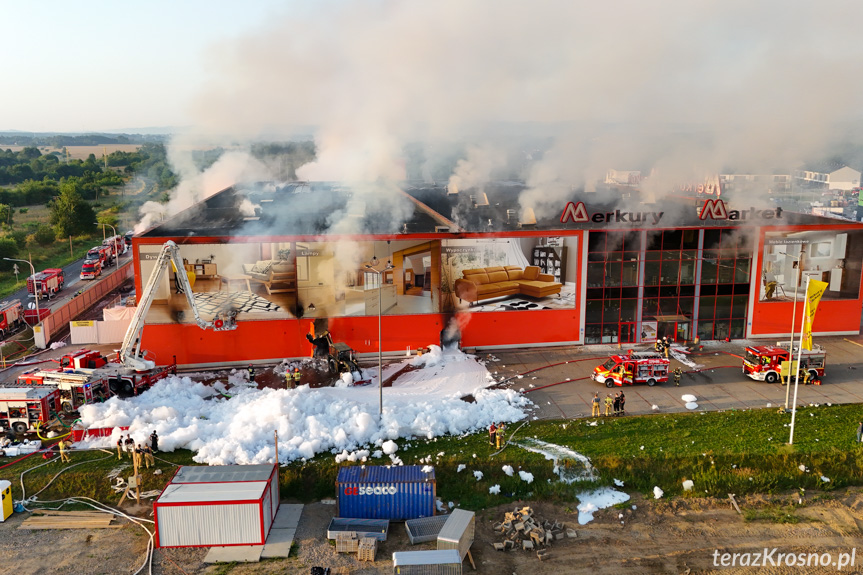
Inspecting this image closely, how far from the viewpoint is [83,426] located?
23984mm

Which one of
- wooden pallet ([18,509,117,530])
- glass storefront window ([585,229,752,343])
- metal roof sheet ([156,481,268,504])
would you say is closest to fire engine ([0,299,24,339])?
wooden pallet ([18,509,117,530])

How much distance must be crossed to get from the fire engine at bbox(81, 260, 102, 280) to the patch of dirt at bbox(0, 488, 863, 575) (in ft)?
123

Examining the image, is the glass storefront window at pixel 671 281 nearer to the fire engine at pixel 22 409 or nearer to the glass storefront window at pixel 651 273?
the glass storefront window at pixel 651 273

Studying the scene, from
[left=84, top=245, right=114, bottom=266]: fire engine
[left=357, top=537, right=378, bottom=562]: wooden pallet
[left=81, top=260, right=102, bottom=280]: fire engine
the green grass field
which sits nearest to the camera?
[left=357, top=537, right=378, bottom=562]: wooden pallet

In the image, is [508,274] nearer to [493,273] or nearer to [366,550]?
[493,273]

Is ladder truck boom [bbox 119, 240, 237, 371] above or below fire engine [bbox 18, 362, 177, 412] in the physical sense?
above

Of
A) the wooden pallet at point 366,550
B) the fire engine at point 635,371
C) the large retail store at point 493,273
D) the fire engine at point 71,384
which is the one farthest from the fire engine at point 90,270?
the wooden pallet at point 366,550

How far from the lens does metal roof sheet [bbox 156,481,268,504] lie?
18469 millimetres

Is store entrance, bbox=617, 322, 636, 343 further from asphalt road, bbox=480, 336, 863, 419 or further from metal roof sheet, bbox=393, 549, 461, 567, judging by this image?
metal roof sheet, bbox=393, 549, 461, 567

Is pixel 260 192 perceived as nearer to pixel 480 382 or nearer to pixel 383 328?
pixel 383 328

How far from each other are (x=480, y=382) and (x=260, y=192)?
20.4 meters

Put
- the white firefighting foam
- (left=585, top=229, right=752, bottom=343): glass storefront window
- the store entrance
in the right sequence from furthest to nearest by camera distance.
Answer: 1. the store entrance
2. (left=585, top=229, right=752, bottom=343): glass storefront window
3. the white firefighting foam

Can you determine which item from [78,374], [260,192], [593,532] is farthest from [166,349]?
[593,532]

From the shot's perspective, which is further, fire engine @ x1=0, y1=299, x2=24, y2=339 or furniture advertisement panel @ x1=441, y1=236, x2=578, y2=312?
fire engine @ x1=0, y1=299, x2=24, y2=339
